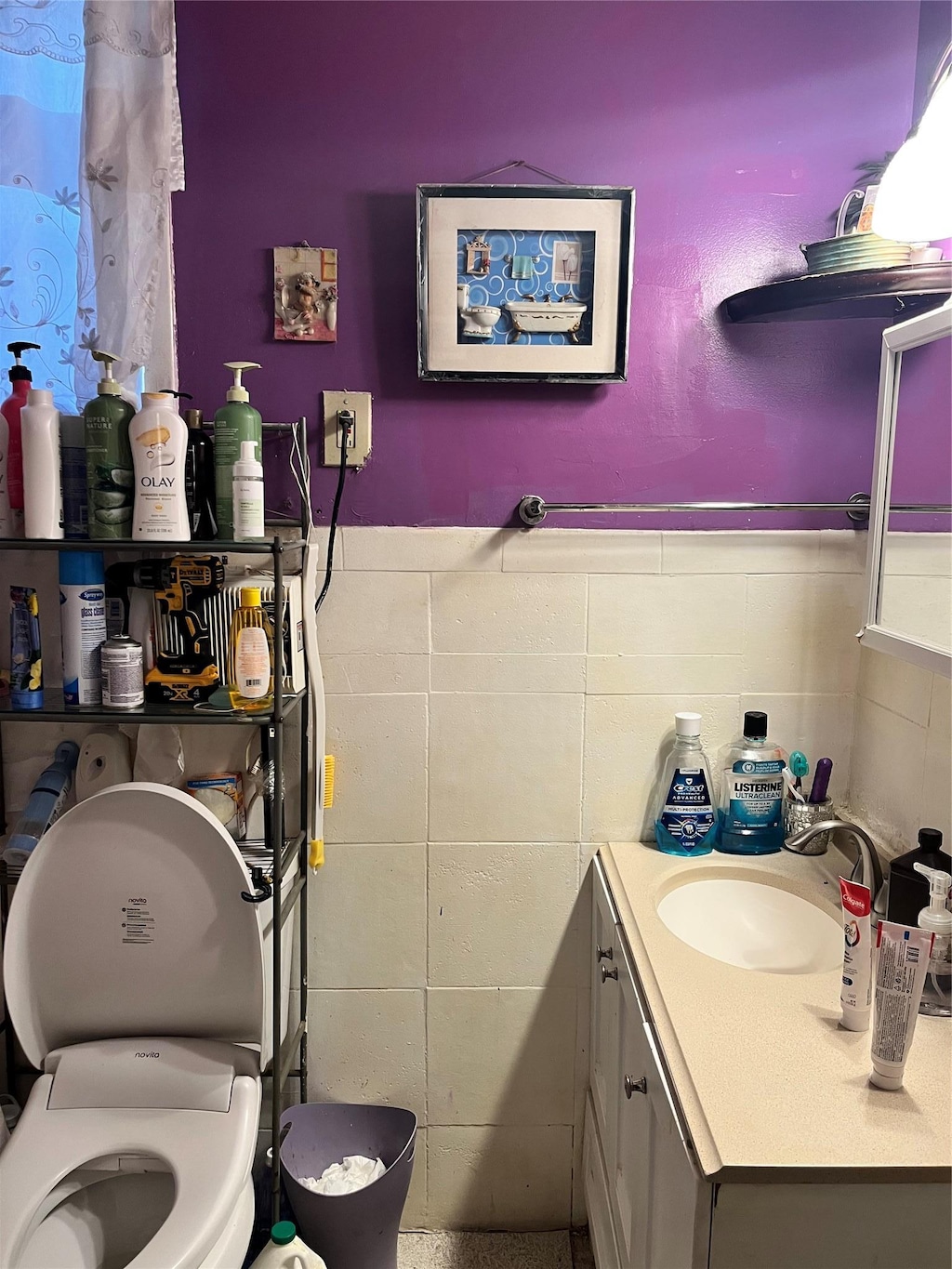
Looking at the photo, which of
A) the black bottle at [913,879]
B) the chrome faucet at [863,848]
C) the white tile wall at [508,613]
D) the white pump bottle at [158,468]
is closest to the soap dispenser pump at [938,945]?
the black bottle at [913,879]

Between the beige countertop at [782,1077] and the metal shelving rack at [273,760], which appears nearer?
the beige countertop at [782,1077]

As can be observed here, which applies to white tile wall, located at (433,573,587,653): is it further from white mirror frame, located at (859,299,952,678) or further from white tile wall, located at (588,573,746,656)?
white mirror frame, located at (859,299,952,678)

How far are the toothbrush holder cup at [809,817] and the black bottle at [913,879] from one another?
1.28 ft

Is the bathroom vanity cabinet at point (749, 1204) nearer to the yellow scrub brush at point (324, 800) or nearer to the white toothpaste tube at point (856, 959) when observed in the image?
the white toothpaste tube at point (856, 959)

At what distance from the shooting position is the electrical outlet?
1503mm

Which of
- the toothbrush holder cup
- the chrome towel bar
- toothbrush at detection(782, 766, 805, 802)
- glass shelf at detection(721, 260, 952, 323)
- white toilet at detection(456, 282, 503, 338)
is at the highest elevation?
glass shelf at detection(721, 260, 952, 323)

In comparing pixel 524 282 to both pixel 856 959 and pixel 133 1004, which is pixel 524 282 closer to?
pixel 856 959

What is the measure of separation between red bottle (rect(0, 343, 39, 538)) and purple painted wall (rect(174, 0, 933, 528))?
27 cm

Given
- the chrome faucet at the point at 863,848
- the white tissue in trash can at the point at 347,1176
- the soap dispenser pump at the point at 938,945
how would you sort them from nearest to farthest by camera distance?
the soap dispenser pump at the point at 938,945 → the chrome faucet at the point at 863,848 → the white tissue in trash can at the point at 347,1176

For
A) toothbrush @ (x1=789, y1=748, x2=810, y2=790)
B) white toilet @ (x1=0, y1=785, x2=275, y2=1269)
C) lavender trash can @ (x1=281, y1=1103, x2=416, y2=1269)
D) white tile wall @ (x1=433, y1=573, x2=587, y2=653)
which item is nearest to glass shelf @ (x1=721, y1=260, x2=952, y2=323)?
white tile wall @ (x1=433, y1=573, x2=587, y2=653)

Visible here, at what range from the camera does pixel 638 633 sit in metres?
1.58

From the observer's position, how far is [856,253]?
1.36m

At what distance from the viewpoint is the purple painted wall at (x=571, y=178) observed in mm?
1448

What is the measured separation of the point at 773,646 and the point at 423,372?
79cm
